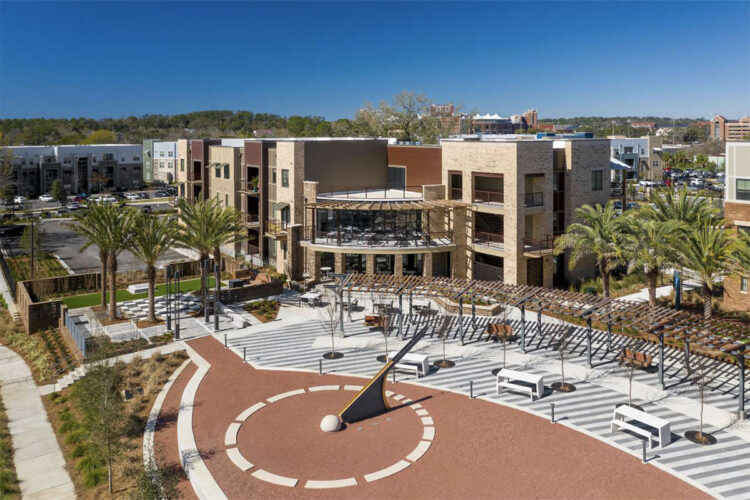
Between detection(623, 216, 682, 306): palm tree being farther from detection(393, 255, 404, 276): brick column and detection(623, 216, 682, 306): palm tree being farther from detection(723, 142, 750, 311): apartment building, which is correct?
detection(393, 255, 404, 276): brick column

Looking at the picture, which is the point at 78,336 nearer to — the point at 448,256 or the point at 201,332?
the point at 201,332

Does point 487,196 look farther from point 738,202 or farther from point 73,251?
point 73,251

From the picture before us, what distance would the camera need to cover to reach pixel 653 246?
32.6 metres

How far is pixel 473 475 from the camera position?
19188 mm

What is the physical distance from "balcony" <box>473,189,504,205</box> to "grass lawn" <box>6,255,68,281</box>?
38.0m

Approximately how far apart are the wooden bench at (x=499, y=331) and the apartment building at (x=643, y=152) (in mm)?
77942

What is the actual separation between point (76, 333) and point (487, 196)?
30.7m

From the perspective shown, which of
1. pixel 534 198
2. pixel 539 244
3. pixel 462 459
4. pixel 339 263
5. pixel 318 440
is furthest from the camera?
pixel 339 263

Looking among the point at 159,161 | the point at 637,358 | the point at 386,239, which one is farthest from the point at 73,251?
the point at 159,161

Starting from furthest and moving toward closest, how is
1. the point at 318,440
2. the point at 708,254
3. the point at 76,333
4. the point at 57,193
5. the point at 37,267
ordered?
the point at 57,193 < the point at 37,267 < the point at 76,333 < the point at 708,254 < the point at 318,440

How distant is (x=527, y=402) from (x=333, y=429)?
27.5ft

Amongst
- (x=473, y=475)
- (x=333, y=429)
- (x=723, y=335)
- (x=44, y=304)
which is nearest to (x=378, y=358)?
(x=333, y=429)

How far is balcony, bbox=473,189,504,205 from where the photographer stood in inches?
1794

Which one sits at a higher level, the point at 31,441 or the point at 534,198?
the point at 534,198
